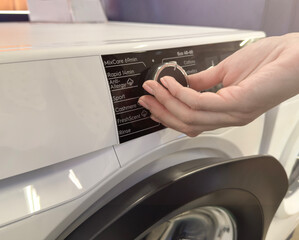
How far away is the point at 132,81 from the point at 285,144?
42cm

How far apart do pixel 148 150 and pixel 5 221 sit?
19cm

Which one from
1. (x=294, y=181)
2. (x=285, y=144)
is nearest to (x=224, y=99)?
(x=285, y=144)

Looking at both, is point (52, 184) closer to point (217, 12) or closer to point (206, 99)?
point (206, 99)

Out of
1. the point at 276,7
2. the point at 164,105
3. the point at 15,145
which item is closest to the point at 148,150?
the point at 164,105

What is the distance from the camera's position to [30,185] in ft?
1.12

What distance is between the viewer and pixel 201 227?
605mm

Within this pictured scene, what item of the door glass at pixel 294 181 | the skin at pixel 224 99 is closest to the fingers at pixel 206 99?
the skin at pixel 224 99

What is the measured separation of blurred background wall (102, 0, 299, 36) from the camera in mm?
854

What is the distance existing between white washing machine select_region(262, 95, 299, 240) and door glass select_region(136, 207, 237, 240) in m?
0.16

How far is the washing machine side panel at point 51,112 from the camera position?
0.31 meters

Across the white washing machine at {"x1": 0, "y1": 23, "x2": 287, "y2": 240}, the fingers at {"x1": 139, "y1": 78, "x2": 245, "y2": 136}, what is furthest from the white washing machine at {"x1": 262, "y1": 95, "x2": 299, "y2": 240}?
the fingers at {"x1": 139, "y1": 78, "x2": 245, "y2": 136}

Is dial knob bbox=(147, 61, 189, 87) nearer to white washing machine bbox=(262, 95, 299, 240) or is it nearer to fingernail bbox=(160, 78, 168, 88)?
fingernail bbox=(160, 78, 168, 88)

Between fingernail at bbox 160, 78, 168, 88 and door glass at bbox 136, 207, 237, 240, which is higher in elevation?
fingernail at bbox 160, 78, 168, 88

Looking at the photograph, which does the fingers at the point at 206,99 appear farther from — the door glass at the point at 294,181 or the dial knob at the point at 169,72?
the door glass at the point at 294,181
